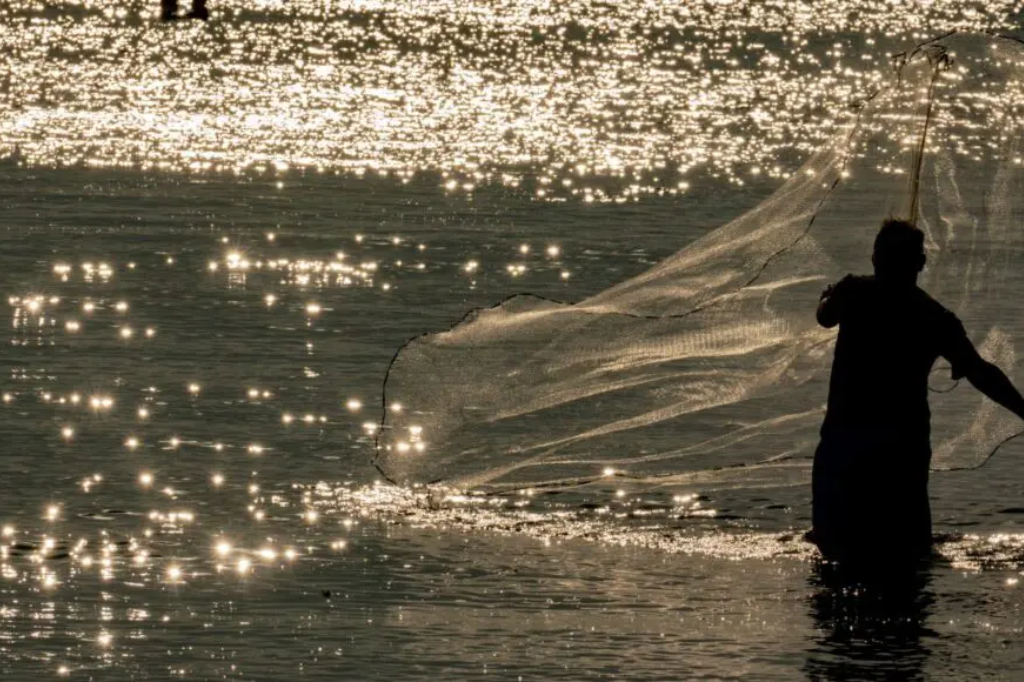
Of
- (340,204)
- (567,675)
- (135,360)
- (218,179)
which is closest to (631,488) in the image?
(567,675)

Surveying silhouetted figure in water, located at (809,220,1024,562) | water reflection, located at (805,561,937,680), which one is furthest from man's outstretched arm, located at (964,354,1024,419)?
water reflection, located at (805,561,937,680)

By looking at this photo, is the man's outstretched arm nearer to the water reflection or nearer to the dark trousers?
the dark trousers

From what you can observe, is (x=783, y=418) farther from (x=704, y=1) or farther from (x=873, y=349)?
(x=704, y=1)

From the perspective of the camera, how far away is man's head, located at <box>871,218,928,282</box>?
1042cm

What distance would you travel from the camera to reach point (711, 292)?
40.6ft

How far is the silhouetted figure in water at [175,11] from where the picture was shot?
240 feet

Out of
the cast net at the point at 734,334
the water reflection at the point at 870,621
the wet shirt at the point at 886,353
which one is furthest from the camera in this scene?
the cast net at the point at 734,334

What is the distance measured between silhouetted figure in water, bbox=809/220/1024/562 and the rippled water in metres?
0.32

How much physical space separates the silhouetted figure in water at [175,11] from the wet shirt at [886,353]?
63.6 m

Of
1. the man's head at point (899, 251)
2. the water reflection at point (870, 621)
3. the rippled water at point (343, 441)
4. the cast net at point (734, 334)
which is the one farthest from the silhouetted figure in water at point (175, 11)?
the man's head at point (899, 251)

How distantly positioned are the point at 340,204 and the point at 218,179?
2993 mm

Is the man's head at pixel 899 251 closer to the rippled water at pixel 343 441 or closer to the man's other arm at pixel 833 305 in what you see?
the man's other arm at pixel 833 305

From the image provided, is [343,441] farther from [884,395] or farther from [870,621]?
[870,621]

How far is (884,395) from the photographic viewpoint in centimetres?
1062
